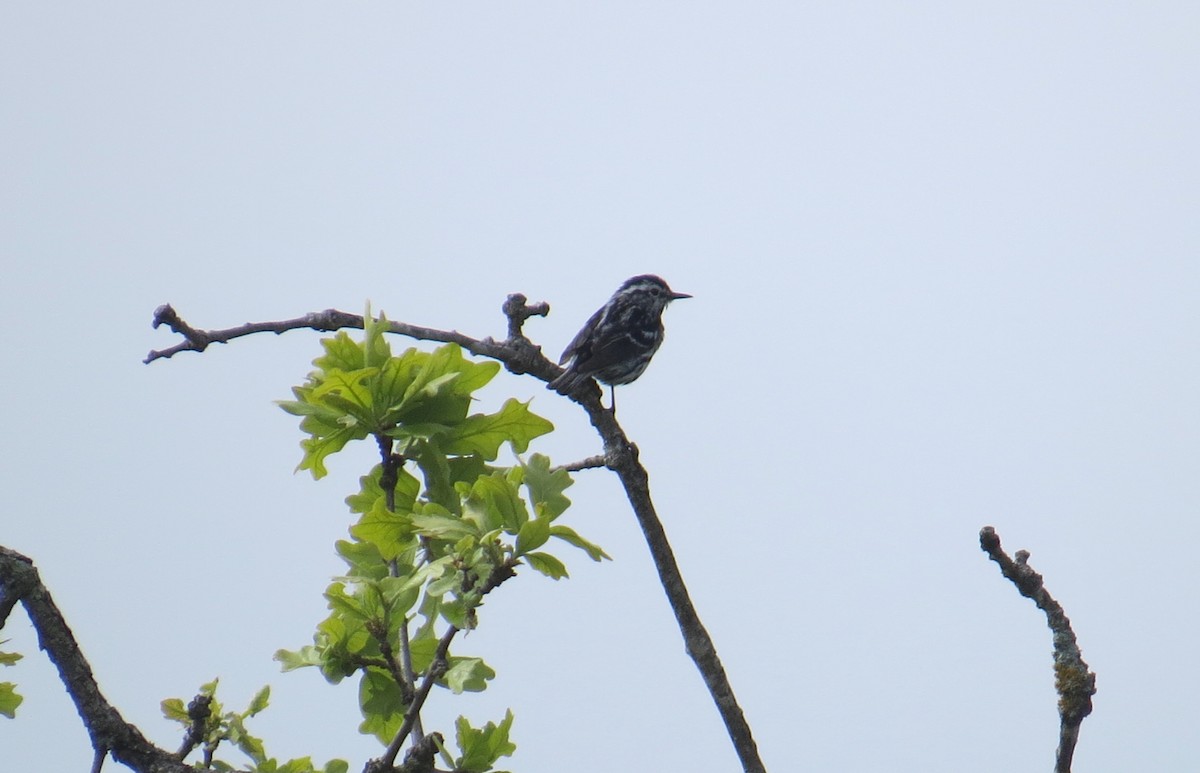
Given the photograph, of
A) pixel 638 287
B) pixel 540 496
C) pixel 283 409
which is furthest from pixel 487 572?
pixel 638 287

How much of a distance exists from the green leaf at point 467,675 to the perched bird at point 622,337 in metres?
5.07

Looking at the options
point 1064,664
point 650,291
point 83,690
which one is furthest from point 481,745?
point 650,291

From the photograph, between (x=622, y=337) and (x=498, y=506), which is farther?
(x=622, y=337)

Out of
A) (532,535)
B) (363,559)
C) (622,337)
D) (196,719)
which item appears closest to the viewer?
(532,535)

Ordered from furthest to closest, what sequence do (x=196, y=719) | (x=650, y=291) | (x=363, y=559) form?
(x=650, y=291) < (x=196, y=719) < (x=363, y=559)

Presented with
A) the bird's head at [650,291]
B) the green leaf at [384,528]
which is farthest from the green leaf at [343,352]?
the bird's head at [650,291]

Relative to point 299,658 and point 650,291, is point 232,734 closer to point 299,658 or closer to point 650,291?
point 299,658

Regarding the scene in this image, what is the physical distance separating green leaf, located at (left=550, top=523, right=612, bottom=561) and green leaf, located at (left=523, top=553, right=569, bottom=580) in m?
0.06

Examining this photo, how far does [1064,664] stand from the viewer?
3.26m

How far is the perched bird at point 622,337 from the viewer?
880cm

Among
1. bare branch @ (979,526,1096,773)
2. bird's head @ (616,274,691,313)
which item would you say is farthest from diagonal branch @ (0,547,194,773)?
bird's head @ (616,274,691,313)

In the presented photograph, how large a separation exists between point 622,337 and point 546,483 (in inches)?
244

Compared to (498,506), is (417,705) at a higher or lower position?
lower

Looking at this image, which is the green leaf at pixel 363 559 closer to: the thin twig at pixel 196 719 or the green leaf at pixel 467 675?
the green leaf at pixel 467 675
